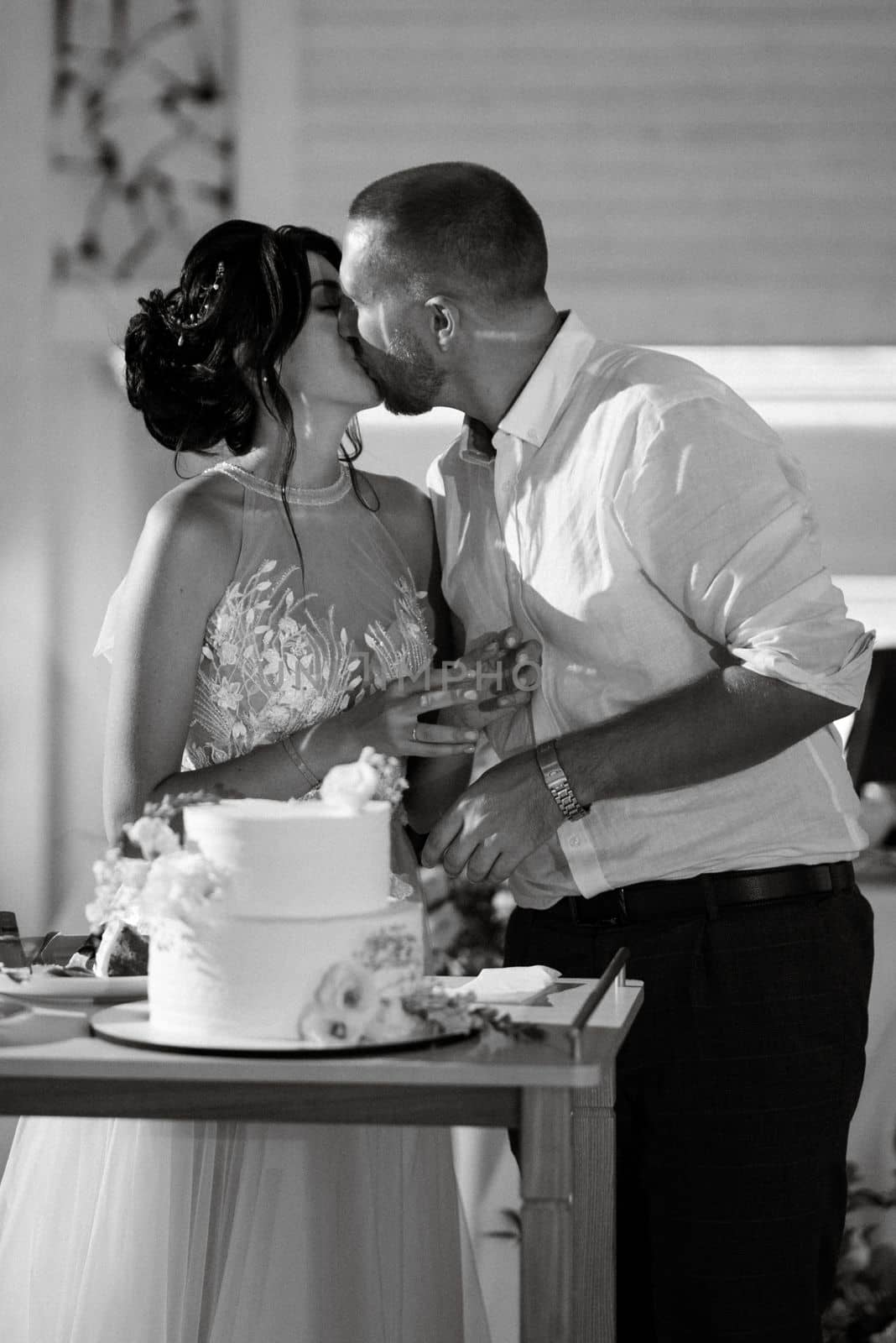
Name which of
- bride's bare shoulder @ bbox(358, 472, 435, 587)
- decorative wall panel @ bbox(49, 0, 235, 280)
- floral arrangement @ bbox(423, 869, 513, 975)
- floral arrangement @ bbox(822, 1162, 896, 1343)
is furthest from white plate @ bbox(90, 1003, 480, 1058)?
decorative wall panel @ bbox(49, 0, 235, 280)

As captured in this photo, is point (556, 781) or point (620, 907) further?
point (620, 907)

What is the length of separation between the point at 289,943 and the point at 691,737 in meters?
0.70

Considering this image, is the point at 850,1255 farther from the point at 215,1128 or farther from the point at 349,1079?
the point at 349,1079

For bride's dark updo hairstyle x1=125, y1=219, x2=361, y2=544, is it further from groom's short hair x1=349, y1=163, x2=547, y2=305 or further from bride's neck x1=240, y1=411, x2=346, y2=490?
groom's short hair x1=349, y1=163, x2=547, y2=305

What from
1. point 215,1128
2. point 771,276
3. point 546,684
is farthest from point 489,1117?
point 771,276

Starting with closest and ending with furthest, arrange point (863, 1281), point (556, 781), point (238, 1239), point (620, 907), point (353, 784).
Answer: point (353, 784) → point (238, 1239) → point (556, 781) → point (620, 907) → point (863, 1281)

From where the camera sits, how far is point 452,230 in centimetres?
205

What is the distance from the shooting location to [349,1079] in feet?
4.07

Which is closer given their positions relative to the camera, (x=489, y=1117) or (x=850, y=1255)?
(x=489, y=1117)

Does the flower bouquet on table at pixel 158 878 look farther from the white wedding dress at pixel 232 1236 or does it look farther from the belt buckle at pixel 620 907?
the belt buckle at pixel 620 907

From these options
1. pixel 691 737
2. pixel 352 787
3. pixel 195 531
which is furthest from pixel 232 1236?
pixel 195 531

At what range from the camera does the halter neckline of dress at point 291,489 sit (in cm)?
219

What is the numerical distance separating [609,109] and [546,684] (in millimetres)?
2059

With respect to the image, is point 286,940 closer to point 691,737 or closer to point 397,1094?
point 397,1094
